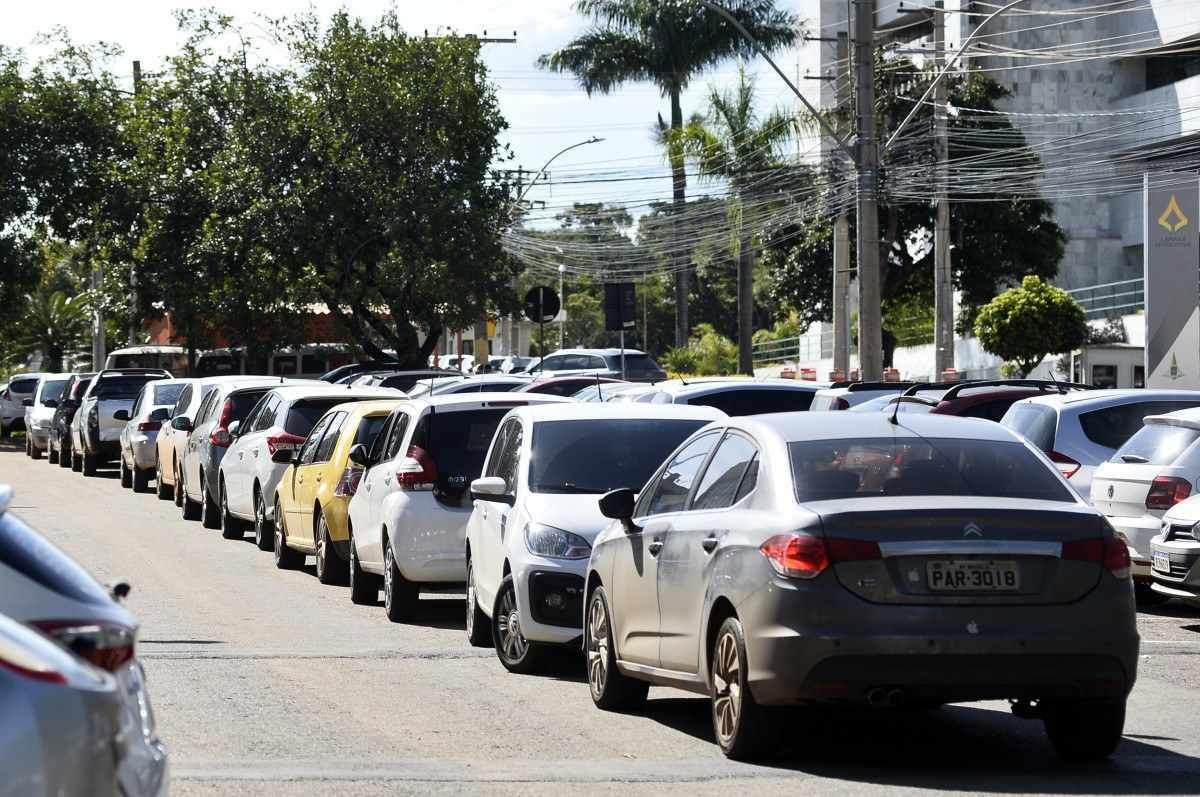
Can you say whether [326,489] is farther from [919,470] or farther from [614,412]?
[919,470]

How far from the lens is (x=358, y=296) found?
45156 millimetres

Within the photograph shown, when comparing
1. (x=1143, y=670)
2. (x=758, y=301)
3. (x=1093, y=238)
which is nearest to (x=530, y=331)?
(x=758, y=301)

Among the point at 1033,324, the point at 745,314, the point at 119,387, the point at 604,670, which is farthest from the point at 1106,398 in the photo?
the point at 745,314

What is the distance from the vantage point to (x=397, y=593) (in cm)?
1407

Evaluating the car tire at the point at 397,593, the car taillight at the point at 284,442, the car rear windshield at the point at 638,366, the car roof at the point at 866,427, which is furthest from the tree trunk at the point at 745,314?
the car roof at the point at 866,427

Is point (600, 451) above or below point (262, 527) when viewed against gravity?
above

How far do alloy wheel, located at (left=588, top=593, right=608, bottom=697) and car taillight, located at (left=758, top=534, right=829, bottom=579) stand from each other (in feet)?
7.57

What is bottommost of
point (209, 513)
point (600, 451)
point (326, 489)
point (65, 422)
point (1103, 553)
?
point (209, 513)

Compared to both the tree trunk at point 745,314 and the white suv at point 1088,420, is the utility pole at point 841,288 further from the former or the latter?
the white suv at point 1088,420

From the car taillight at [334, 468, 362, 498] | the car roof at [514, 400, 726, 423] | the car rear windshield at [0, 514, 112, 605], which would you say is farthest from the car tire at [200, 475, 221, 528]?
the car rear windshield at [0, 514, 112, 605]

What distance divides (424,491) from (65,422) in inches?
1069

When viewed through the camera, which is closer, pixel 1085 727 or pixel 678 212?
pixel 1085 727

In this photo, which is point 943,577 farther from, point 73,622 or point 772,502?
point 73,622

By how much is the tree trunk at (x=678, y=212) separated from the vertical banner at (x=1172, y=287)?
3028 centimetres
